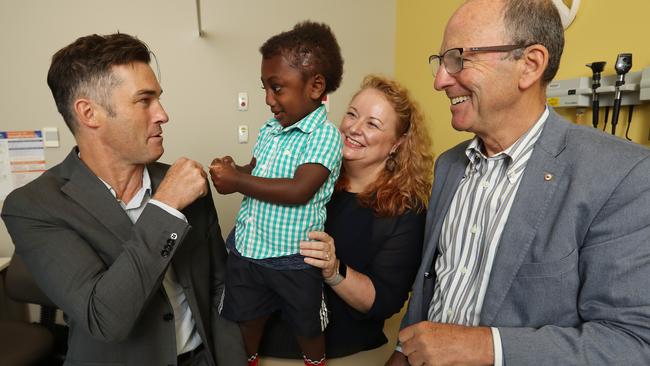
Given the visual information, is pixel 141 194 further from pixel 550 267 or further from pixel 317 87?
pixel 550 267

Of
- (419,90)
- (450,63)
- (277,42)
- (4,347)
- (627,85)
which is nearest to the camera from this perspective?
(450,63)

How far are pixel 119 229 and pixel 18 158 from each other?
2304 millimetres

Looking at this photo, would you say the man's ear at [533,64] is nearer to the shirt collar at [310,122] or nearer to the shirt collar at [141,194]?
the shirt collar at [310,122]

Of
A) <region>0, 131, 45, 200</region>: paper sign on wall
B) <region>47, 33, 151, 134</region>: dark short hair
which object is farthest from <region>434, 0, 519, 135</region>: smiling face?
<region>0, 131, 45, 200</region>: paper sign on wall

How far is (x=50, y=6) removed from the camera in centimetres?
273

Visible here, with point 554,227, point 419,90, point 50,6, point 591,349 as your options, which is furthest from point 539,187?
point 50,6

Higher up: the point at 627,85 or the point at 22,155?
the point at 627,85

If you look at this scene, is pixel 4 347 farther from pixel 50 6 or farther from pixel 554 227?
pixel 554 227

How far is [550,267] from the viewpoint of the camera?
0.92m

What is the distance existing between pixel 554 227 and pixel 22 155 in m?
3.35

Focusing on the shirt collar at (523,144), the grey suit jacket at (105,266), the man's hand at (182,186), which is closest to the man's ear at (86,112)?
the grey suit jacket at (105,266)

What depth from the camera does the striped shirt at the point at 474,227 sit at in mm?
1070

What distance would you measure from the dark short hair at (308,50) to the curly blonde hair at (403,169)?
332mm

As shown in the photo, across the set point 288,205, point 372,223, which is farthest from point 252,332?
point 372,223
